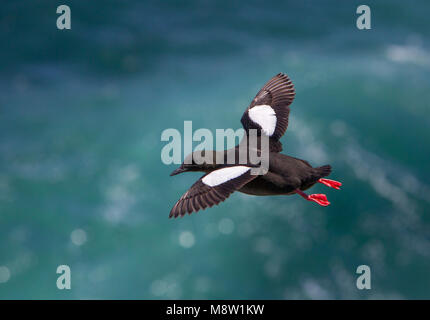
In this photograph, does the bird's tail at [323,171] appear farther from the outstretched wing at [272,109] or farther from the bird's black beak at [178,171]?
the bird's black beak at [178,171]

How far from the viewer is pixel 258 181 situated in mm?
6941

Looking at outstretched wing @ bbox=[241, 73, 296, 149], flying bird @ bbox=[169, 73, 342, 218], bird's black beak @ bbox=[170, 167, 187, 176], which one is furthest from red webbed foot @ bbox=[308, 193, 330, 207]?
bird's black beak @ bbox=[170, 167, 187, 176]

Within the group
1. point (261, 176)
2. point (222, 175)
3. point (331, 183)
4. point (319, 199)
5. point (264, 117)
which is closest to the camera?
point (222, 175)

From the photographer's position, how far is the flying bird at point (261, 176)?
6.57 metres

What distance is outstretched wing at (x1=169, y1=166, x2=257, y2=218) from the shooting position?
650 centimetres

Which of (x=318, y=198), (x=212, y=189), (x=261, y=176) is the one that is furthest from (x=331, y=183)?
(x=212, y=189)

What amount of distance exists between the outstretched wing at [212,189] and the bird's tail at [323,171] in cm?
100

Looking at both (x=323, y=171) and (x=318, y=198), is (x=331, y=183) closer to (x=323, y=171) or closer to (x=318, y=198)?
(x=318, y=198)

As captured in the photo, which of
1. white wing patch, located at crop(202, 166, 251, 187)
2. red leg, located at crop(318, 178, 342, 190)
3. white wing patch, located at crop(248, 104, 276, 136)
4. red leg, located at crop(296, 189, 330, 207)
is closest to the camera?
white wing patch, located at crop(202, 166, 251, 187)

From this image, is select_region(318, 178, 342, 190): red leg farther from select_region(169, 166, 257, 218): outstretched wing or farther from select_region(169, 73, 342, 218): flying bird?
select_region(169, 166, 257, 218): outstretched wing

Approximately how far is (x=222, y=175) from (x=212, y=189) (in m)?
0.25

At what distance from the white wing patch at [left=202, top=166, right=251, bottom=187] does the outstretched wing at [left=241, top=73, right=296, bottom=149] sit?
1561 millimetres

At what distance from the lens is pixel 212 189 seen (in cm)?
662

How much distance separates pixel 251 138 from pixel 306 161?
104 centimetres
